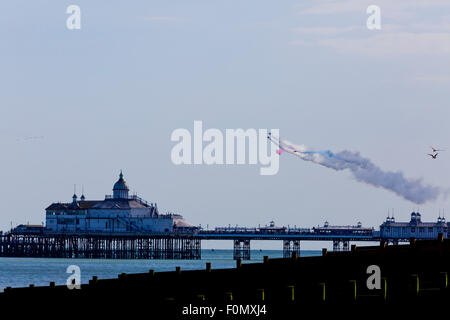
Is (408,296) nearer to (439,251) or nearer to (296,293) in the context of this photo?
(296,293)
